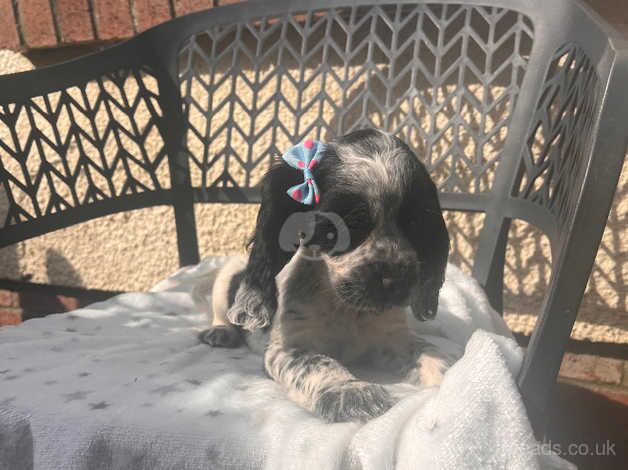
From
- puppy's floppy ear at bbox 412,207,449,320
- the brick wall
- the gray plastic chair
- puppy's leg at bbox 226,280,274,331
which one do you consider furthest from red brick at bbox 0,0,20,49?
puppy's floppy ear at bbox 412,207,449,320

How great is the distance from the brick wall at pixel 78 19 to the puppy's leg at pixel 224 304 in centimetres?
144

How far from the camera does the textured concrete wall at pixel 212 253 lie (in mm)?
2670

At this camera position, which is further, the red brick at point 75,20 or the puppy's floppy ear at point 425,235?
the red brick at point 75,20

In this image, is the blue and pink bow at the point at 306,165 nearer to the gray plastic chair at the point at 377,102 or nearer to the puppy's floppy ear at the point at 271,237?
the puppy's floppy ear at the point at 271,237

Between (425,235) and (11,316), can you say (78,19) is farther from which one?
(425,235)

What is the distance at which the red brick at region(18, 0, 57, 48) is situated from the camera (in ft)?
10.4

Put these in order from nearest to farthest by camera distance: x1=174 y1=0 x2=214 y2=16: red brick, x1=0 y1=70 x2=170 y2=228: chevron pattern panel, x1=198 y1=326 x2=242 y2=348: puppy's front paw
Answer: x1=198 y1=326 x2=242 y2=348: puppy's front paw → x1=0 y1=70 x2=170 y2=228: chevron pattern panel → x1=174 y1=0 x2=214 y2=16: red brick

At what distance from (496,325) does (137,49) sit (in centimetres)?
195

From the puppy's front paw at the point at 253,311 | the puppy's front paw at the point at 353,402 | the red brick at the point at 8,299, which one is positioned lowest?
the red brick at the point at 8,299

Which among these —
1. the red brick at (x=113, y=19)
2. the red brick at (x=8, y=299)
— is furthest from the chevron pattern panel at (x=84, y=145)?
the red brick at (x=8, y=299)

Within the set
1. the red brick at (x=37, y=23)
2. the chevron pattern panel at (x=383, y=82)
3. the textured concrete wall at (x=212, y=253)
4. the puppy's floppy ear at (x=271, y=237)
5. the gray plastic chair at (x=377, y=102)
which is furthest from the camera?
the red brick at (x=37, y=23)

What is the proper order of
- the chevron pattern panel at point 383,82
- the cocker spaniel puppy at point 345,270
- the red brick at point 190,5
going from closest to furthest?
the cocker spaniel puppy at point 345,270
the chevron pattern panel at point 383,82
the red brick at point 190,5

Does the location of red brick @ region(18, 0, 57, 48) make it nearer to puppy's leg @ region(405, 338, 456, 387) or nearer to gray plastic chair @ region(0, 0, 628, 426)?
gray plastic chair @ region(0, 0, 628, 426)

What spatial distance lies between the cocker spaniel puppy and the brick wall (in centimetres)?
167
